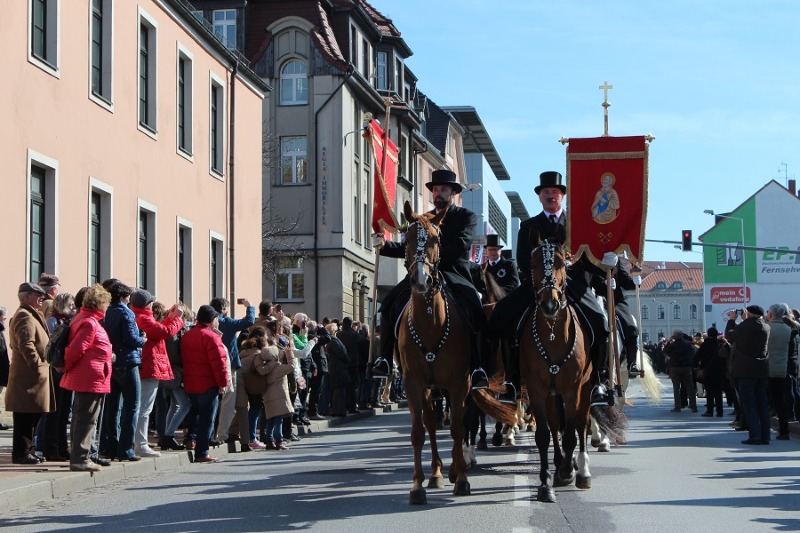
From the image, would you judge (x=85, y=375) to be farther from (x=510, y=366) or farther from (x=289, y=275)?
(x=289, y=275)

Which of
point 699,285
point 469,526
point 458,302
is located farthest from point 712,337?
point 699,285

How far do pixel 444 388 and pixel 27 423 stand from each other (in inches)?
207

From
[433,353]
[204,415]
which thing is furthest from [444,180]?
[204,415]

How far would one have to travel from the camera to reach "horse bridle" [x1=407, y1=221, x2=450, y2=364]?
35.5 ft

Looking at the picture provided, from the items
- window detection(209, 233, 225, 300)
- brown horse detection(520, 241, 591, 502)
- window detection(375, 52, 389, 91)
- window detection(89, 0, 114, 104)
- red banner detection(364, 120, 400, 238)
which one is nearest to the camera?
brown horse detection(520, 241, 591, 502)

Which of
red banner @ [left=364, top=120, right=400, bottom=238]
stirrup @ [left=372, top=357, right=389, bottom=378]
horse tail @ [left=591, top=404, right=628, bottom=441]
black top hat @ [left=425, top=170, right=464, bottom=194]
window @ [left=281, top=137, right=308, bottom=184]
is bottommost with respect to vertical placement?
horse tail @ [left=591, top=404, right=628, bottom=441]

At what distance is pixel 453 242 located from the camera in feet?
40.2

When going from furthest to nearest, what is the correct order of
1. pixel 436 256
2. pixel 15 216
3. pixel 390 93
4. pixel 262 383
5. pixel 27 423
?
pixel 390 93 < pixel 15 216 < pixel 262 383 < pixel 27 423 < pixel 436 256

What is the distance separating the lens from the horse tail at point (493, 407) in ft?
44.0

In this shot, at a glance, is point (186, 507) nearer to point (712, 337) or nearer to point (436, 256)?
point (436, 256)

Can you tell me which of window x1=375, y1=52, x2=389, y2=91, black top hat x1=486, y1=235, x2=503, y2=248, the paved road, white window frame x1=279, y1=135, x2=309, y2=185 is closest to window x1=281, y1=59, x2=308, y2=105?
white window frame x1=279, y1=135, x2=309, y2=185

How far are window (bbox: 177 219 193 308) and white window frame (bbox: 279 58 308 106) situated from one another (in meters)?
19.3

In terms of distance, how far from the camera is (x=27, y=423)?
14023 millimetres

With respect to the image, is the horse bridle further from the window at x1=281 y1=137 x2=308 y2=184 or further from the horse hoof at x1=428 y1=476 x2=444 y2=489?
the window at x1=281 y1=137 x2=308 y2=184
